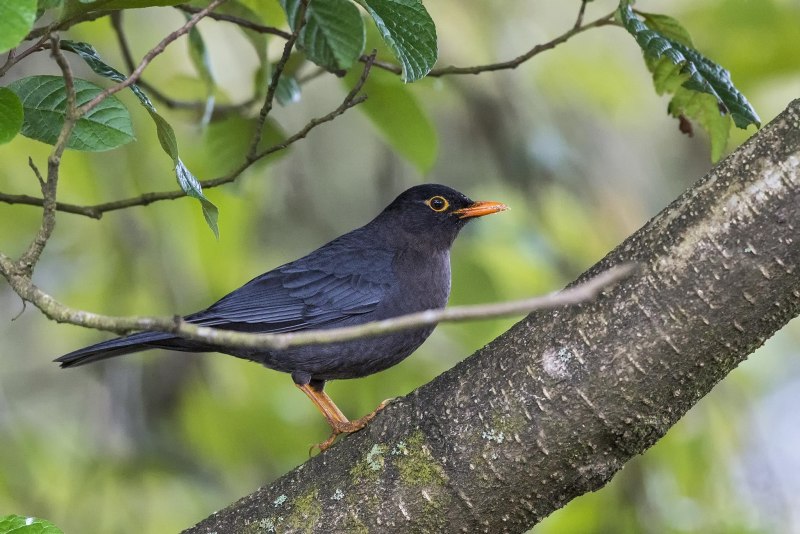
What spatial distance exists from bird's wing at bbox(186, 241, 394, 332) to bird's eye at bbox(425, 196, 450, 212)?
515 mm

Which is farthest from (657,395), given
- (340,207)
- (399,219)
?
(340,207)

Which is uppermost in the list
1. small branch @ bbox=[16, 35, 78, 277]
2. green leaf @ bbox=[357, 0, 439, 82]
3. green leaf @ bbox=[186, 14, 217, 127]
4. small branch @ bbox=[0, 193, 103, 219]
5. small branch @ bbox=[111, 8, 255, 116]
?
small branch @ bbox=[111, 8, 255, 116]

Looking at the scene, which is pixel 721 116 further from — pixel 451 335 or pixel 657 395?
pixel 451 335

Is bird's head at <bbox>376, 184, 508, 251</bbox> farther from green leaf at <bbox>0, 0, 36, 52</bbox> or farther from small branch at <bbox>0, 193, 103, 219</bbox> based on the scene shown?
green leaf at <bbox>0, 0, 36, 52</bbox>

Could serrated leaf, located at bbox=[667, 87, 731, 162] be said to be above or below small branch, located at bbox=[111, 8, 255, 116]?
below

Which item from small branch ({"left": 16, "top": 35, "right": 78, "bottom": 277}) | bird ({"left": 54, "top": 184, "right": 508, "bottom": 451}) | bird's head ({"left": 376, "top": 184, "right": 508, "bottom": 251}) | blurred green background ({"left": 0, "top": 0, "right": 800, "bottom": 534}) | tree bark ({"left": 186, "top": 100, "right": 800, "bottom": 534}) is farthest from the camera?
bird's head ({"left": 376, "top": 184, "right": 508, "bottom": 251})

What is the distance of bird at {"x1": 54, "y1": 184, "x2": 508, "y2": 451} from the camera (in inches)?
178

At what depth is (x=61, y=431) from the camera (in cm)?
804

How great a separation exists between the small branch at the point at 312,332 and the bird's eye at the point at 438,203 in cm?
321

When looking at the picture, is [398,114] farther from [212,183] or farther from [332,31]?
[212,183]

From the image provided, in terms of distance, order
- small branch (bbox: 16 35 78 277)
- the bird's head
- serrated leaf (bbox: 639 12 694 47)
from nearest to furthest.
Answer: small branch (bbox: 16 35 78 277), serrated leaf (bbox: 639 12 694 47), the bird's head

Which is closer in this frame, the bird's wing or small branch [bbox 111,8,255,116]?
small branch [bbox 111,8,255,116]

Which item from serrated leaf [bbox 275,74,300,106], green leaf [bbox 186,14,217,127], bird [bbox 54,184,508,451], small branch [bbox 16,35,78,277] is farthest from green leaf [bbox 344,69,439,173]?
small branch [bbox 16,35,78,277]

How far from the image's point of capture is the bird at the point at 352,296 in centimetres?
452
